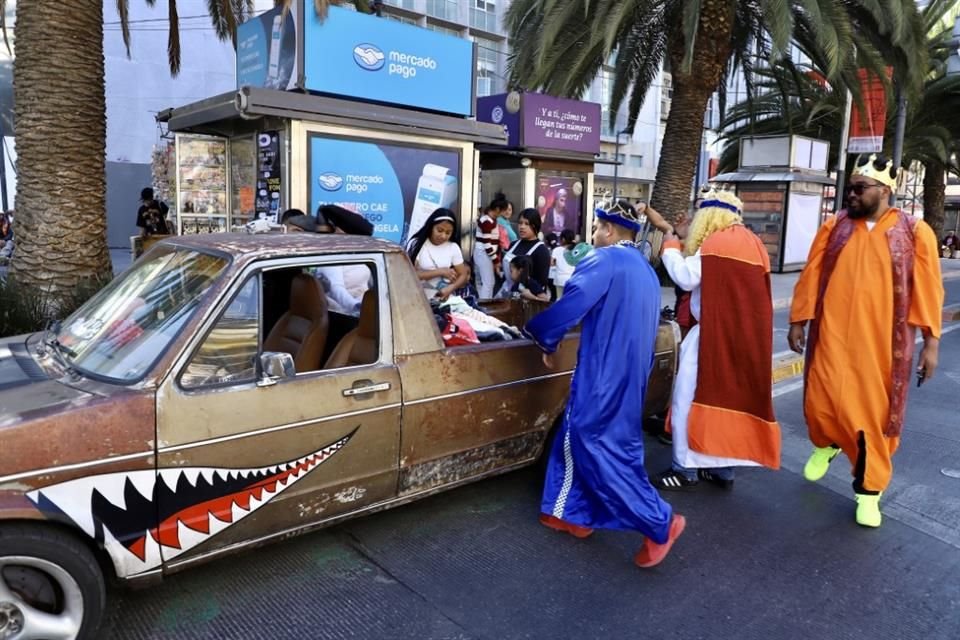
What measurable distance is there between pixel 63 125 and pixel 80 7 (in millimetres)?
1082

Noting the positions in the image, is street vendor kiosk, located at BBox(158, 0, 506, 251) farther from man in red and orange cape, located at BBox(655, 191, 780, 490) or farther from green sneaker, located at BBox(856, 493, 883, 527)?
green sneaker, located at BBox(856, 493, 883, 527)

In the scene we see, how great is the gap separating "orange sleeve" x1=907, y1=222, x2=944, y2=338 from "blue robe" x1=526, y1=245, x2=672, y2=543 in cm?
158

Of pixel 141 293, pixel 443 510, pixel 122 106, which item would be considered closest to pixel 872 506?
pixel 443 510

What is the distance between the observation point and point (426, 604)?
2.99m

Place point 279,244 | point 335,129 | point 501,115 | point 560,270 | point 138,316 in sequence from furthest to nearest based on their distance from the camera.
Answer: point 501,115 → point 560,270 → point 335,129 → point 279,244 → point 138,316

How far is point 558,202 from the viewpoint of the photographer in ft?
40.2

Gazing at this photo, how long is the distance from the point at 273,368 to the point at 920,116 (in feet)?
73.8

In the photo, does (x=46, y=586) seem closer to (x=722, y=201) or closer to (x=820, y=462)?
(x=722, y=201)

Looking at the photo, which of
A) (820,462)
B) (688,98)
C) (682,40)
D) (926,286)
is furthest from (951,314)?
(926,286)

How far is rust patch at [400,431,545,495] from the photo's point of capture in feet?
11.3

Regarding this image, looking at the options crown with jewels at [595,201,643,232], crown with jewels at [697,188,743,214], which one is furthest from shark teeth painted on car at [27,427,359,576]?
crown with jewels at [697,188,743,214]

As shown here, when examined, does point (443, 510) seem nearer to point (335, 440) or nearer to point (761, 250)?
point (335, 440)

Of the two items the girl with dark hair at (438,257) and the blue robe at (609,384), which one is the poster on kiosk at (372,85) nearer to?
the girl with dark hair at (438,257)

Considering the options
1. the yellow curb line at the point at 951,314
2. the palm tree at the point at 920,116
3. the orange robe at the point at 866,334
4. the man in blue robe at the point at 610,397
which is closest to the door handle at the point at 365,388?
the man in blue robe at the point at 610,397
